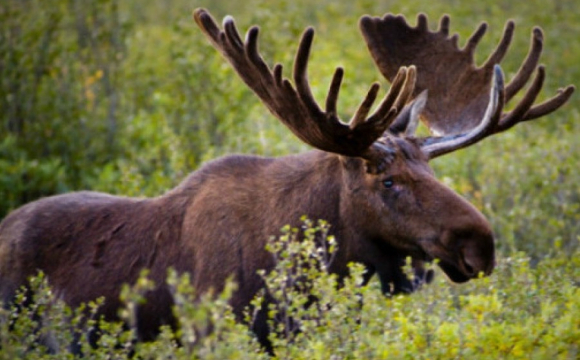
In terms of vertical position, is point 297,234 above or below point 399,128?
below

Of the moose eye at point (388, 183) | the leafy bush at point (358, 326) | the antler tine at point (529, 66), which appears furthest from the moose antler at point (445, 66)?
the leafy bush at point (358, 326)

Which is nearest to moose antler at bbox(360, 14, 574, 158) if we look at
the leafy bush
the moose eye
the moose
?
the moose

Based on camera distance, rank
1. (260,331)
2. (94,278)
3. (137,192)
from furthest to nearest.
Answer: (137,192) → (94,278) → (260,331)

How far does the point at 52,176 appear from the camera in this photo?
31.2 feet

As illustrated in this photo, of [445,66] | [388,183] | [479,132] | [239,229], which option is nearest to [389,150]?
[388,183]

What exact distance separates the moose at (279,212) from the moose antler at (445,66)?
0.80ft

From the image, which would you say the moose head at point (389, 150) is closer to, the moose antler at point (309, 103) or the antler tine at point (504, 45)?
the moose antler at point (309, 103)

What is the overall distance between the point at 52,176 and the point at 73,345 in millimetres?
4165

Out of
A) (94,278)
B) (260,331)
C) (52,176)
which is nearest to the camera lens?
(260,331)

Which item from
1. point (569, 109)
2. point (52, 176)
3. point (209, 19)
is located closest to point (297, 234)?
point (209, 19)

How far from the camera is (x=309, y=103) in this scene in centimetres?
538

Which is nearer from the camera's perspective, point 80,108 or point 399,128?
point 399,128

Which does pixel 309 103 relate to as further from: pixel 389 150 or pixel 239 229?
pixel 239 229

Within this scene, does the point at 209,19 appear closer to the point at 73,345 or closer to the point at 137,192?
the point at 73,345
